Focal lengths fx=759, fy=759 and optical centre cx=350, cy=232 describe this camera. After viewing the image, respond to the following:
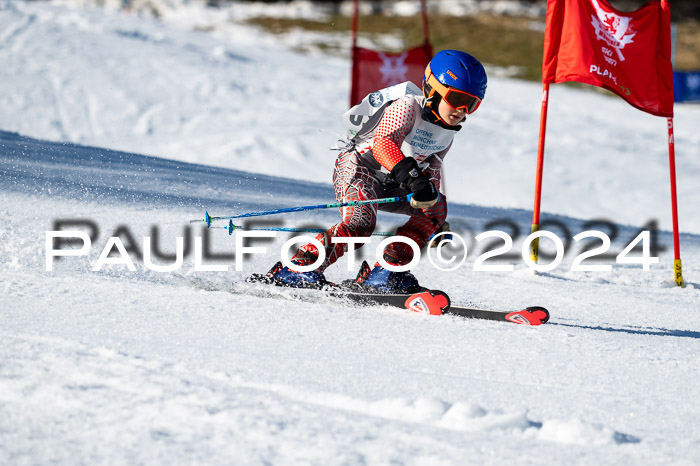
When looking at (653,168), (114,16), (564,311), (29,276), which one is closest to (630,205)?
(653,168)

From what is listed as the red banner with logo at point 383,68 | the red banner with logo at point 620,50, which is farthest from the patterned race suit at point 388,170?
the red banner with logo at point 383,68

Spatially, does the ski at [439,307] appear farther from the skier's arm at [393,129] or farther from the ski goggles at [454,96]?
the ski goggles at [454,96]

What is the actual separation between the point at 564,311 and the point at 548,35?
7.07 feet

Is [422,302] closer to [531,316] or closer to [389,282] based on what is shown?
[389,282]

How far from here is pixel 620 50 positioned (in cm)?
512

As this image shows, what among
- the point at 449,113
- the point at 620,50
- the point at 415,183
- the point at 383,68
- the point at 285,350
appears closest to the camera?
the point at 285,350

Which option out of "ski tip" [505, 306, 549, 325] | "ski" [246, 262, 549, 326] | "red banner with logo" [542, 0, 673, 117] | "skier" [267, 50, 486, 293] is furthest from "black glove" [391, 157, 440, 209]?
"red banner with logo" [542, 0, 673, 117]

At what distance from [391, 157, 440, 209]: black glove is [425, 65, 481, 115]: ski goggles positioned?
364 millimetres

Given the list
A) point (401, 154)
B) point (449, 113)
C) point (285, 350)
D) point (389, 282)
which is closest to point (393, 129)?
point (401, 154)

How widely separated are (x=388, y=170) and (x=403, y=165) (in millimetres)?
133

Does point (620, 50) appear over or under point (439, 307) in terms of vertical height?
over

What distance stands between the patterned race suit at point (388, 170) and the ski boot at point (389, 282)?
73 mm

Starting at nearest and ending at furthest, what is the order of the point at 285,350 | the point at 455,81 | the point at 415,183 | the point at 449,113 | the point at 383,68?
1. the point at 285,350
2. the point at 415,183
3. the point at 455,81
4. the point at 449,113
5. the point at 383,68

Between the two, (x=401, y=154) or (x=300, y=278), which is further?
(x=300, y=278)
